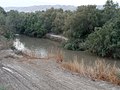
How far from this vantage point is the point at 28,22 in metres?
49.4

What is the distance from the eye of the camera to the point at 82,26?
113 feet

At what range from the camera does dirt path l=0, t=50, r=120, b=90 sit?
25.4 feet

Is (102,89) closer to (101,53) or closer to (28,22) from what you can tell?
(101,53)

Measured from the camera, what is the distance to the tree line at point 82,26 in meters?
27.9

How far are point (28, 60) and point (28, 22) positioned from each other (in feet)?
125

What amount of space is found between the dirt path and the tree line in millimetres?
15290

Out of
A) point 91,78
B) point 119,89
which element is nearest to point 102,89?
point 119,89

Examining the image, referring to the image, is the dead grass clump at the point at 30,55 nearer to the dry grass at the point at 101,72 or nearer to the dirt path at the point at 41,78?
the dirt path at the point at 41,78

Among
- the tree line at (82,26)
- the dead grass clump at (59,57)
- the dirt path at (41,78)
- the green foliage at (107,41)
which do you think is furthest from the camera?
the tree line at (82,26)

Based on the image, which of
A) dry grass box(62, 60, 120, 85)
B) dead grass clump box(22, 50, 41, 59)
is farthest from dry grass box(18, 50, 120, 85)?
dead grass clump box(22, 50, 41, 59)

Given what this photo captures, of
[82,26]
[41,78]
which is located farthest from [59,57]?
[82,26]

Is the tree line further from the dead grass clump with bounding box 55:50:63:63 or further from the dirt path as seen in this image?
the dirt path

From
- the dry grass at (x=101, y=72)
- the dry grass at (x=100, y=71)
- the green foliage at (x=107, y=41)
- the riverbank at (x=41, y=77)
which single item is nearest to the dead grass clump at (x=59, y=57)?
the riverbank at (x=41, y=77)

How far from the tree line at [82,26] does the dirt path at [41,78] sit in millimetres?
15290
